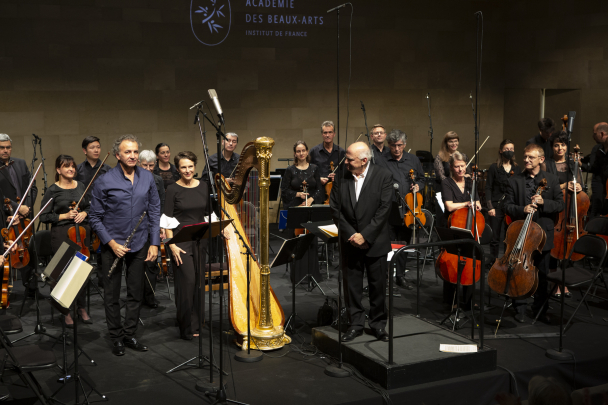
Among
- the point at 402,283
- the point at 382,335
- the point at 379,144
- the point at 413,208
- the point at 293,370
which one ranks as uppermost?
the point at 379,144

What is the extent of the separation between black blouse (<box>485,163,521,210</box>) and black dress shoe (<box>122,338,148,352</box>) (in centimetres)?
413

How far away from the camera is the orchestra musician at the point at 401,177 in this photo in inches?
248

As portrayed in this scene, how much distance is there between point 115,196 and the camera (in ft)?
14.8

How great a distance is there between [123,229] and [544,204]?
352cm

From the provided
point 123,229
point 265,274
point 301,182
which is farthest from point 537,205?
point 123,229

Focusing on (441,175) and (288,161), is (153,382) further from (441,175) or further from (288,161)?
(288,161)

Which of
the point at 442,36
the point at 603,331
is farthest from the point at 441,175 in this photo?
the point at 442,36

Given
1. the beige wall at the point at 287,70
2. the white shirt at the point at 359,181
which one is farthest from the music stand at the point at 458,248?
the beige wall at the point at 287,70

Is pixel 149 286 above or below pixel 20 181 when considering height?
below

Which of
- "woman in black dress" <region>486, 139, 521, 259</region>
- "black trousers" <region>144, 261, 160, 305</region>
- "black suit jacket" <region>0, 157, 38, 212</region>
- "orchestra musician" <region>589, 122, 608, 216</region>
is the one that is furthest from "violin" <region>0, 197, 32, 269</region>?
"orchestra musician" <region>589, 122, 608, 216</region>

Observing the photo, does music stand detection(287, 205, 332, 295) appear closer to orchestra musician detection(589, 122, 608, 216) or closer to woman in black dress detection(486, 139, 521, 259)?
woman in black dress detection(486, 139, 521, 259)

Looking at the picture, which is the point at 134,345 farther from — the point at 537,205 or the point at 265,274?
the point at 537,205

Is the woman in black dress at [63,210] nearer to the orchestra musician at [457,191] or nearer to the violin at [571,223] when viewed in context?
the orchestra musician at [457,191]

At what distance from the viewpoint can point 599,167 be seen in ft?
22.9
